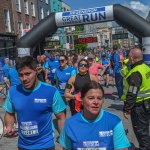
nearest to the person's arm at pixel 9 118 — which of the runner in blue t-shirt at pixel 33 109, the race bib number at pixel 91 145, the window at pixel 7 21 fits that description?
the runner in blue t-shirt at pixel 33 109

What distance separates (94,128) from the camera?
2.61 metres

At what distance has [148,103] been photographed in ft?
16.8

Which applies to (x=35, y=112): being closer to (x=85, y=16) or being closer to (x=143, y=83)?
(x=143, y=83)

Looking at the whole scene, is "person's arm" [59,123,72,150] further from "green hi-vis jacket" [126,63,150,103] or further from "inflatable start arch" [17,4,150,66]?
"inflatable start arch" [17,4,150,66]

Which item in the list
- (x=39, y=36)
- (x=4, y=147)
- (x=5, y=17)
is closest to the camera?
(x=4, y=147)

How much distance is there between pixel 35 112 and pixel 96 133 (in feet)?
3.66

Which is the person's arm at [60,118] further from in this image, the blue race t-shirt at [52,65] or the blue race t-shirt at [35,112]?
the blue race t-shirt at [52,65]

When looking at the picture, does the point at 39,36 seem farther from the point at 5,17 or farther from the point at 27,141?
the point at 5,17

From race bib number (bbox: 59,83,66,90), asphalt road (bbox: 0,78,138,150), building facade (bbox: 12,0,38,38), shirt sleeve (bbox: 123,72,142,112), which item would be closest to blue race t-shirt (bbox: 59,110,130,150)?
shirt sleeve (bbox: 123,72,142,112)

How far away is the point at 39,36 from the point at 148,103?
6.32 meters

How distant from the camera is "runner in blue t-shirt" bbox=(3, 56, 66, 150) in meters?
3.52

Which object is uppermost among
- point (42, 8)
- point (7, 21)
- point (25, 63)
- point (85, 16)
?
point (42, 8)

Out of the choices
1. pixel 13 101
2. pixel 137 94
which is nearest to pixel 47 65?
pixel 137 94

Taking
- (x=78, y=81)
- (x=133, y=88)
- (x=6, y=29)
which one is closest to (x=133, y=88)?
(x=133, y=88)
